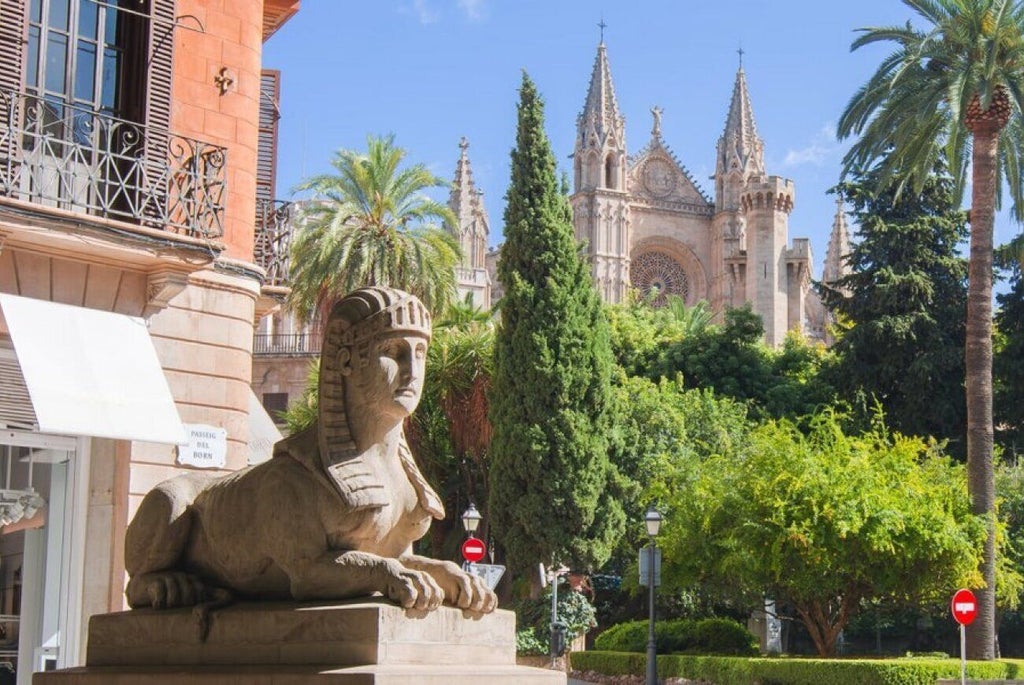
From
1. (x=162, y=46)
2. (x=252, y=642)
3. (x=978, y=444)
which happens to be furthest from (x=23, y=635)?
(x=978, y=444)

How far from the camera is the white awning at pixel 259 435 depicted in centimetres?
1920

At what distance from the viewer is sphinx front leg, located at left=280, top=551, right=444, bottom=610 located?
6664 mm

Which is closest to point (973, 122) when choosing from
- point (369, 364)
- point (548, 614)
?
point (548, 614)

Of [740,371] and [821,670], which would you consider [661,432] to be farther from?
[821,670]

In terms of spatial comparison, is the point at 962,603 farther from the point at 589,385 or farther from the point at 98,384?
the point at 98,384

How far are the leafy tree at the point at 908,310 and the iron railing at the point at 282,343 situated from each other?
2001cm

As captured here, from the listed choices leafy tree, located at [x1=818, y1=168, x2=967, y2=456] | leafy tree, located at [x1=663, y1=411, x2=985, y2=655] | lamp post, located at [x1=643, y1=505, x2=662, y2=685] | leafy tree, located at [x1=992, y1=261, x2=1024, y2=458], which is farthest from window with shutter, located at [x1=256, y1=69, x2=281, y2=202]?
leafy tree, located at [x1=992, y1=261, x2=1024, y2=458]

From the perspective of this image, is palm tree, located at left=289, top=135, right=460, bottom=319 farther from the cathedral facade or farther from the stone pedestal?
the cathedral facade

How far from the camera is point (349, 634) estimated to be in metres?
6.59

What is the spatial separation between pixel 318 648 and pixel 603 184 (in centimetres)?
10873

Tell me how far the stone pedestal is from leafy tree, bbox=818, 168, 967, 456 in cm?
3772

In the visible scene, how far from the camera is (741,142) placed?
12019 centimetres

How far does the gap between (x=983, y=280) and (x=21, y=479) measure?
20831 millimetres

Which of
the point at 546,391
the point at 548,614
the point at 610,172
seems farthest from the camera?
the point at 610,172
